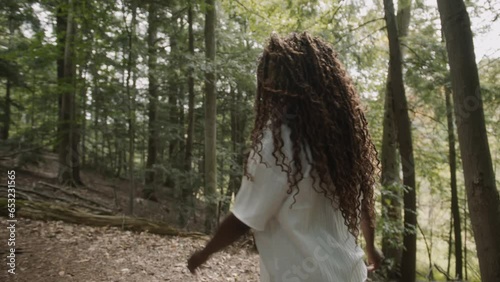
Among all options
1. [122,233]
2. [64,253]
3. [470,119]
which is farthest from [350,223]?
[122,233]

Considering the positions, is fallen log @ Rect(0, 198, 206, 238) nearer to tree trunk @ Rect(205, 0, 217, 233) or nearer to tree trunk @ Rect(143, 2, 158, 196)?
tree trunk @ Rect(205, 0, 217, 233)

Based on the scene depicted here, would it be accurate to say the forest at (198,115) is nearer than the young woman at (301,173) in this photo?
No

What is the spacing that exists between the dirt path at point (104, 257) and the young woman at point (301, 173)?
3.69 meters

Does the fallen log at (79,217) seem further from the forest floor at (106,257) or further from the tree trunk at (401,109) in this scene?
the tree trunk at (401,109)

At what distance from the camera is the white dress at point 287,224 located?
1325 mm

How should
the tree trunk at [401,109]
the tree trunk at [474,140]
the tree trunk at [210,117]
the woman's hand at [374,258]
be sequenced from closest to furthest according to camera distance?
the woman's hand at [374,258], the tree trunk at [474,140], the tree trunk at [401,109], the tree trunk at [210,117]

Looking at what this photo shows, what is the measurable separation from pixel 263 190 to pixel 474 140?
3.03 m

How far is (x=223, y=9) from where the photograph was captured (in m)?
11.1

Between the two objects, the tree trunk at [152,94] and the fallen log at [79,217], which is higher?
the tree trunk at [152,94]

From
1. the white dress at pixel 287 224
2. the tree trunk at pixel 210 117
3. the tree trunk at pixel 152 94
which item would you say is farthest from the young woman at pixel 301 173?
the tree trunk at pixel 152 94

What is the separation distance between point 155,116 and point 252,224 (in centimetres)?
1129

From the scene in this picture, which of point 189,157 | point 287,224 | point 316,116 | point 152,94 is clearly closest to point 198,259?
point 287,224

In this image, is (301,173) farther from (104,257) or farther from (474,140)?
(104,257)

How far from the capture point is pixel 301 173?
1.35 meters
